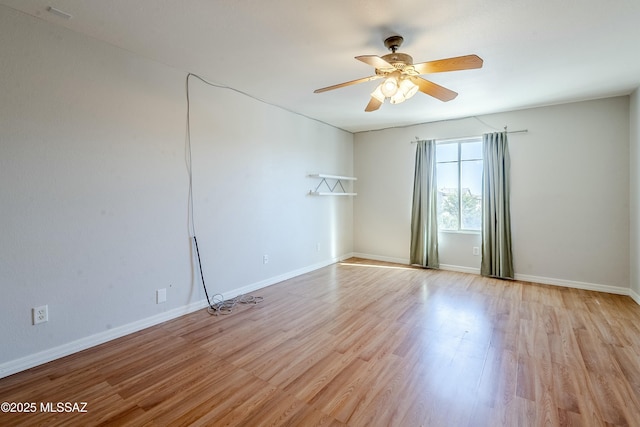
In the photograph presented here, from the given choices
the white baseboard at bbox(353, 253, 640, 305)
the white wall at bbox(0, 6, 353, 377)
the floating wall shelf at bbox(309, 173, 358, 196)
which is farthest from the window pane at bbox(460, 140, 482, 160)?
the white wall at bbox(0, 6, 353, 377)

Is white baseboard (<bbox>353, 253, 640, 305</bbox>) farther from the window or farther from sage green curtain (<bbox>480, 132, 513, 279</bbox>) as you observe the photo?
the window

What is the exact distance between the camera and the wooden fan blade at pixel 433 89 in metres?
2.44

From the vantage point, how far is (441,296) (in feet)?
12.3

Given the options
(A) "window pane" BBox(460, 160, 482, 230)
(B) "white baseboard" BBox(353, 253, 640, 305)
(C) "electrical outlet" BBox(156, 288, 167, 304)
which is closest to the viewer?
(C) "electrical outlet" BBox(156, 288, 167, 304)

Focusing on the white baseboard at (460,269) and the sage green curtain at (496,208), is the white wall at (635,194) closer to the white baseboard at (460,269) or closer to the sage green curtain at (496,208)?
the sage green curtain at (496,208)

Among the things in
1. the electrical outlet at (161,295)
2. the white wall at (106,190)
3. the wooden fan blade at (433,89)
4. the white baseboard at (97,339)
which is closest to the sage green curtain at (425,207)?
the wooden fan blade at (433,89)

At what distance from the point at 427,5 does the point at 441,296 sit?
3111 mm

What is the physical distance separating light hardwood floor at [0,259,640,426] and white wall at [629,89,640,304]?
0.48 m

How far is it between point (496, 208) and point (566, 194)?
857mm

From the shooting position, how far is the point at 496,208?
4504 mm

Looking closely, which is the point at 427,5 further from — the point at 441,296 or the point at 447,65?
the point at 441,296

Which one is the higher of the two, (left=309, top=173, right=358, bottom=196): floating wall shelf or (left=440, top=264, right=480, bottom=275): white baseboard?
(left=309, top=173, right=358, bottom=196): floating wall shelf

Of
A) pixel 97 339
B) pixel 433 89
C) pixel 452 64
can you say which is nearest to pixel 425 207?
pixel 433 89

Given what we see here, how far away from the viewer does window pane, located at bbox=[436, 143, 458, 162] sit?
503cm
